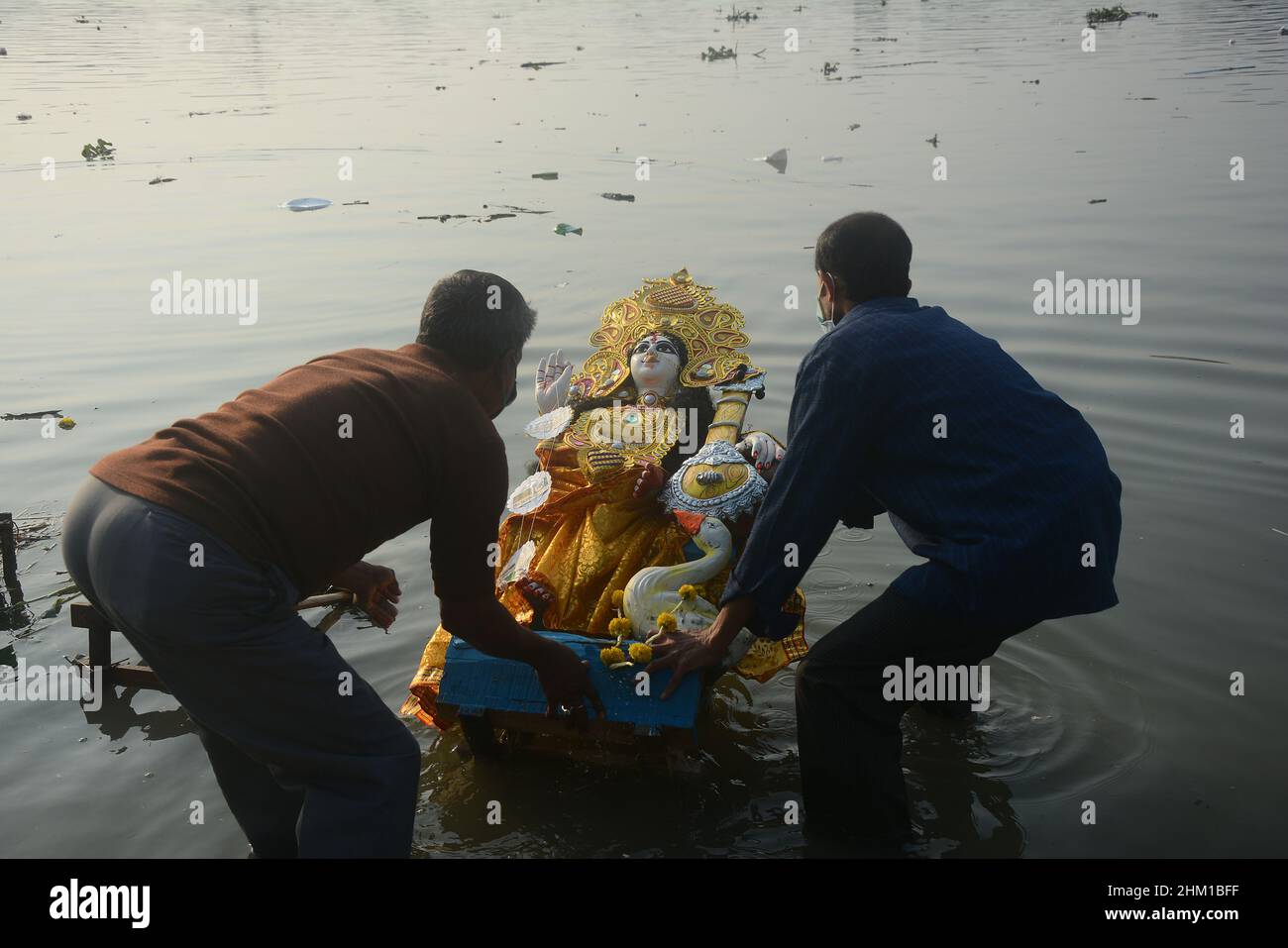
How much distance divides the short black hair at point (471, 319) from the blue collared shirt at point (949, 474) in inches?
43.2

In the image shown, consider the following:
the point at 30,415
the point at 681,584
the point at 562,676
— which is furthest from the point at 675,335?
the point at 30,415

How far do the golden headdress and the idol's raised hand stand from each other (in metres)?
0.07

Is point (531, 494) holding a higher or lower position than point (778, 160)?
lower

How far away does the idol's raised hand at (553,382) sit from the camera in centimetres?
616

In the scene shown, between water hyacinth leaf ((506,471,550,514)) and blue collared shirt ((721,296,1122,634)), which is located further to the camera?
water hyacinth leaf ((506,471,550,514))

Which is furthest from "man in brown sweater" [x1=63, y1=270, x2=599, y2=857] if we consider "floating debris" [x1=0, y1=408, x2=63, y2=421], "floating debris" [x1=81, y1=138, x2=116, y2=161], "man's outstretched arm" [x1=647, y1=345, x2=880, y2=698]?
"floating debris" [x1=81, y1=138, x2=116, y2=161]

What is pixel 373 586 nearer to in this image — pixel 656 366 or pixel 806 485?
pixel 806 485

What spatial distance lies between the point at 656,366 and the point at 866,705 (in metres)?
2.53

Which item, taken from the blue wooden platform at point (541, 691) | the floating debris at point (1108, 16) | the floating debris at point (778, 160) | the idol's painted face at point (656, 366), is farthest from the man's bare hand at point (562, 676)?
the floating debris at point (1108, 16)

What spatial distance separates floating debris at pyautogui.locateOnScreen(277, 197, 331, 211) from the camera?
14945 millimetres

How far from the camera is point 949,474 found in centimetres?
382

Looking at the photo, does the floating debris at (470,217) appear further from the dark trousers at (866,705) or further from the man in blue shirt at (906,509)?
the dark trousers at (866,705)

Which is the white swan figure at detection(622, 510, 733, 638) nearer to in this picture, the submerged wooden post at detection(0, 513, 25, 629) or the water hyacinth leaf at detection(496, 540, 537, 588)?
the water hyacinth leaf at detection(496, 540, 537, 588)
